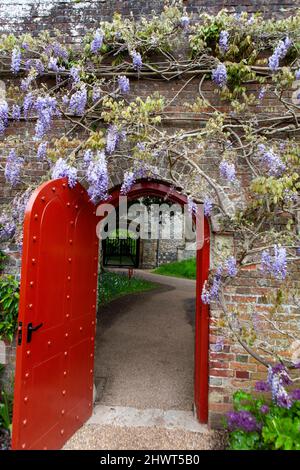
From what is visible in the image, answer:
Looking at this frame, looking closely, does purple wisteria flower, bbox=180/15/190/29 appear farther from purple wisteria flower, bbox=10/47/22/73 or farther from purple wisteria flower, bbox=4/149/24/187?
purple wisteria flower, bbox=4/149/24/187

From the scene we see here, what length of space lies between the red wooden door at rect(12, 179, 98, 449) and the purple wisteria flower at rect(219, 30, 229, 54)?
2.08m

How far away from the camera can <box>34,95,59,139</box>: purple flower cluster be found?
3369 mm

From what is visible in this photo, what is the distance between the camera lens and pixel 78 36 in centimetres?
382

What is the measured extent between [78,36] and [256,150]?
243 centimetres

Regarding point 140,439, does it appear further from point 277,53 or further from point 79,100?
point 277,53

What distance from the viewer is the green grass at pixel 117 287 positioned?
9398mm

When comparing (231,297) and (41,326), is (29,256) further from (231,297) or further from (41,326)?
(231,297)

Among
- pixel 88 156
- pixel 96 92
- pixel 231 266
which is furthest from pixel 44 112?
pixel 231 266

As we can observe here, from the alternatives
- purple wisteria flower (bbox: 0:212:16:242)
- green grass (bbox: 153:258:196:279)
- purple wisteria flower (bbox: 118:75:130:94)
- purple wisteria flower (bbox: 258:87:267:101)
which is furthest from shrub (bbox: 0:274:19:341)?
green grass (bbox: 153:258:196:279)

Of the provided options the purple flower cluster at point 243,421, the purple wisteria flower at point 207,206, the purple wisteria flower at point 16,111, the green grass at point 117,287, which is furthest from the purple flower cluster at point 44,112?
the green grass at point 117,287

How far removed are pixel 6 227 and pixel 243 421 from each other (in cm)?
284

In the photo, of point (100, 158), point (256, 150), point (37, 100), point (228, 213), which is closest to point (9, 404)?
point (100, 158)

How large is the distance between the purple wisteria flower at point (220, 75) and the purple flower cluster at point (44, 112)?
1.67 metres

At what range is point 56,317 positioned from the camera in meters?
2.79
